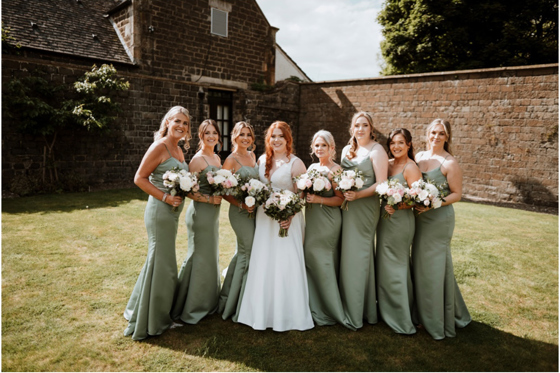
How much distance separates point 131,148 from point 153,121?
56.1 inches

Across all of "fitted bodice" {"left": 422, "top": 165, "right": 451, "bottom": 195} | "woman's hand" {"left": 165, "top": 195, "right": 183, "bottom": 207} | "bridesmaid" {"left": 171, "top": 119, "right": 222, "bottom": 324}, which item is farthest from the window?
"fitted bodice" {"left": 422, "top": 165, "right": 451, "bottom": 195}

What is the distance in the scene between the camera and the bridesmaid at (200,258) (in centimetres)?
409

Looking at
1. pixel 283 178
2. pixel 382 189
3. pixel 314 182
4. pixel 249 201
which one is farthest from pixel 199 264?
pixel 382 189

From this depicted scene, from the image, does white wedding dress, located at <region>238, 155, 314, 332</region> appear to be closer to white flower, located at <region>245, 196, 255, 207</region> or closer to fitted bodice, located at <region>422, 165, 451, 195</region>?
white flower, located at <region>245, 196, 255, 207</region>

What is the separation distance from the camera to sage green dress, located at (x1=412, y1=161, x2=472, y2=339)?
3.98m

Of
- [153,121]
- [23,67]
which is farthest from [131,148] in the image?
[23,67]

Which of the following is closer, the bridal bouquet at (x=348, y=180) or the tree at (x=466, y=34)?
the bridal bouquet at (x=348, y=180)

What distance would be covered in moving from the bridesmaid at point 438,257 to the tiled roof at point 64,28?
13.1 metres

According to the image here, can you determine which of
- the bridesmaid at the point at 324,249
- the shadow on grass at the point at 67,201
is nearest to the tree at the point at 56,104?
the shadow on grass at the point at 67,201

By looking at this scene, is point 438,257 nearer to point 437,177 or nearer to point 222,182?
point 437,177

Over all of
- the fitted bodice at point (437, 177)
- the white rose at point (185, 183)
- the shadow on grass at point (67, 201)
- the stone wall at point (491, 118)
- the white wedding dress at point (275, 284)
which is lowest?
the white wedding dress at point (275, 284)

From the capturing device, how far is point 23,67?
37.8ft

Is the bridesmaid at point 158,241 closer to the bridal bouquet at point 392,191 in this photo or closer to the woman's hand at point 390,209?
the bridal bouquet at point 392,191

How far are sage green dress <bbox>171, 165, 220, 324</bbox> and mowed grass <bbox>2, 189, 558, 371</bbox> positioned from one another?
0.64ft
